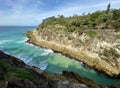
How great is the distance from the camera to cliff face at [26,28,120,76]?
41031 millimetres

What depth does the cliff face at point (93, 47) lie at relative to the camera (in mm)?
41031

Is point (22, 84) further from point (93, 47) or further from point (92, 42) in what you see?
point (92, 42)

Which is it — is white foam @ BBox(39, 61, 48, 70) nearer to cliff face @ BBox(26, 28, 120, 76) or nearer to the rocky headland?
the rocky headland

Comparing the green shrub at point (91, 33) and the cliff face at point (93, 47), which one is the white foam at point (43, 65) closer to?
the cliff face at point (93, 47)

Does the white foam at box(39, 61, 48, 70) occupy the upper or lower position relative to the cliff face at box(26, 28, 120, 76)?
lower

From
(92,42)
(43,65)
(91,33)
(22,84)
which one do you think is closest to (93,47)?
(92,42)

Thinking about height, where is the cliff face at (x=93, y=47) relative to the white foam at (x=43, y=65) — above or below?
above

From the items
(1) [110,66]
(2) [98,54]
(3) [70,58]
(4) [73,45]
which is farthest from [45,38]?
(1) [110,66]

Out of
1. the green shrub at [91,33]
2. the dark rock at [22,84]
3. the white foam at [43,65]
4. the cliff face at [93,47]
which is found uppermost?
the dark rock at [22,84]

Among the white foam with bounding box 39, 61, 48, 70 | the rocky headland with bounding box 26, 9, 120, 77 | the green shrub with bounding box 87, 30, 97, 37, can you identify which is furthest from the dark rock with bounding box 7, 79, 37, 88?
the green shrub with bounding box 87, 30, 97, 37

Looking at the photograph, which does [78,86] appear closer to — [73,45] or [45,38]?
[73,45]

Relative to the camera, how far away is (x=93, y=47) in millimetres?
48688

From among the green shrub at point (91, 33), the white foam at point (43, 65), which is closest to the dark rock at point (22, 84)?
the white foam at point (43, 65)

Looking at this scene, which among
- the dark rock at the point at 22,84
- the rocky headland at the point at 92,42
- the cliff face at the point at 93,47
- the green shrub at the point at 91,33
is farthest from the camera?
the green shrub at the point at 91,33
